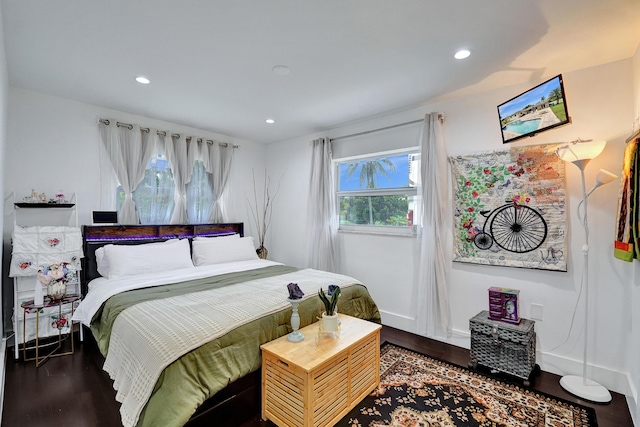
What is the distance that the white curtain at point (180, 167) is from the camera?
150 inches

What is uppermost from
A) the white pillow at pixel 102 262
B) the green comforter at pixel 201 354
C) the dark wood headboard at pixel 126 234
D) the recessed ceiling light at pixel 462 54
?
the recessed ceiling light at pixel 462 54

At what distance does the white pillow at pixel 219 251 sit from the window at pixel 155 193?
60 centimetres

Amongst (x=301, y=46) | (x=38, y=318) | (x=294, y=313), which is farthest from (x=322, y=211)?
(x=38, y=318)

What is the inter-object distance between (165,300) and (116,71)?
1954 mm

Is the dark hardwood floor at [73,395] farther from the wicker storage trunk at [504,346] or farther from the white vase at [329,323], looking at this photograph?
the white vase at [329,323]

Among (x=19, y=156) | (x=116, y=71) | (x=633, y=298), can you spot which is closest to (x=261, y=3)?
(x=116, y=71)

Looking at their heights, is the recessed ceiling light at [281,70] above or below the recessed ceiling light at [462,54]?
above

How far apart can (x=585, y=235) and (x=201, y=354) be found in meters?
2.93

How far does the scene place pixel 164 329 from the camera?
169 cm

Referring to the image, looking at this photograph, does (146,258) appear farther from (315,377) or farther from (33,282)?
(315,377)

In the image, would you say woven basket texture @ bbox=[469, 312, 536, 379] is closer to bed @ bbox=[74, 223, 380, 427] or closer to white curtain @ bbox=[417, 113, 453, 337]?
white curtain @ bbox=[417, 113, 453, 337]

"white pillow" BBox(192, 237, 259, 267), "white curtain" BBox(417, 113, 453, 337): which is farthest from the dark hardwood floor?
"white pillow" BBox(192, 237, 259, 267)

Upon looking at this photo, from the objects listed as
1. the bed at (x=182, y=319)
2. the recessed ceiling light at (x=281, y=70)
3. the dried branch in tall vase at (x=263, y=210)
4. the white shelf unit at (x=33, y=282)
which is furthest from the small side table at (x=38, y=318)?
the recessed ceiling light at (x=281, y=70)

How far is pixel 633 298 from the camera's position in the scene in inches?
80.8
